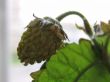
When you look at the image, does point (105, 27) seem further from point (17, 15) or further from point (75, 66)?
point (17, 15)

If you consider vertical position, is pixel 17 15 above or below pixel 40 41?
below

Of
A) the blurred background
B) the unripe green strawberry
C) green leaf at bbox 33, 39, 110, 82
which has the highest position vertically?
the unripe green strawberry

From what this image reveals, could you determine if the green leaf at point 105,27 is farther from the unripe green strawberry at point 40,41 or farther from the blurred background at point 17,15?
the blurred background at point 17,15

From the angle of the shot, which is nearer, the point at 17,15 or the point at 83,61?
the point at 83,61

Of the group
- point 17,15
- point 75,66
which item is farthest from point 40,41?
point 17,15

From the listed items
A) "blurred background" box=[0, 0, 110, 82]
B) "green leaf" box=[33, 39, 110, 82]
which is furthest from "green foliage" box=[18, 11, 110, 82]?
"blurred background" box=[0, 0, 110, 82]

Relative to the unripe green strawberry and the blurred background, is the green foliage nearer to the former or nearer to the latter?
the unripe green strawberry
